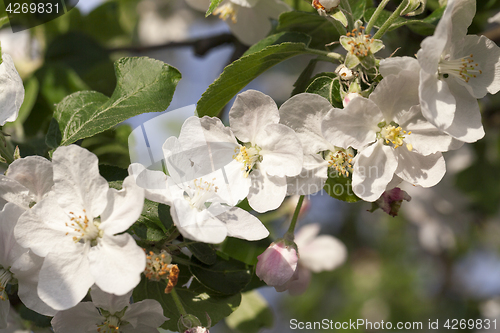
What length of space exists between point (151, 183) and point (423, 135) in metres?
0.62

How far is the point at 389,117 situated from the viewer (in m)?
0.99

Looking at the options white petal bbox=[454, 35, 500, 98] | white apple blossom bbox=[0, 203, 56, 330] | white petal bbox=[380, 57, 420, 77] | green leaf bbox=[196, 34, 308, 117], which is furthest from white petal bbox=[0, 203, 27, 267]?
white petal bbox=[454, 35, 500, 98]

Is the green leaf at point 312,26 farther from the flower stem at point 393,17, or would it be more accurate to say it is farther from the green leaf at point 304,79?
the flower stem at point 393,17

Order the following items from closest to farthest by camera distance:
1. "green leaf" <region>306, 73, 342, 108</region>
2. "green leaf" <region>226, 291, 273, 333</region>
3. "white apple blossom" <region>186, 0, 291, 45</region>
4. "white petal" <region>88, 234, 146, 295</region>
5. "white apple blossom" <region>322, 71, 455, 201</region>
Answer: "white petal" <region>88, 234, 146, 295</region>
"white apple blossom" <region>322, 71, 455, 201</region>
"green leaf" <region>306, 73, 342, 108</region>
"white apple blossom" <region>186, 0, 291, 45</region>
"green leaf" <region>226, 291, 273, 333</region>

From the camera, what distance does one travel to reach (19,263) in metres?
0.91

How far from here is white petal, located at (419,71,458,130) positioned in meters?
0.88

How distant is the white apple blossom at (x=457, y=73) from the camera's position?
0.87 meters

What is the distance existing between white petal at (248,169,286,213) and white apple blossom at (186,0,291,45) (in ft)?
2.36

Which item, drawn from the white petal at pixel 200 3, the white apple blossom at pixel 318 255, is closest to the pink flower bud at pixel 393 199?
the white apple blossom at pixel 318 255

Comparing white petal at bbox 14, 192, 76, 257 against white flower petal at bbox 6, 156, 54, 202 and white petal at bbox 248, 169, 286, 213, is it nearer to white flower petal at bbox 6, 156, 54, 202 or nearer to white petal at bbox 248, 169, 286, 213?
white flower petal at bbox 6, 156, 54, 202

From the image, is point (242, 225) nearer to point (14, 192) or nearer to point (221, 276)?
point (221, 276)

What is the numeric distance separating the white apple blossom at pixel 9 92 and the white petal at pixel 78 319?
1.54 feet

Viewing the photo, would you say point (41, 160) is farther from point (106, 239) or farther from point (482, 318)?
point (482, 318)

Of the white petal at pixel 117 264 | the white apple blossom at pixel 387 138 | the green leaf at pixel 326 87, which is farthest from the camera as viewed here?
the green leaf at pixel 326 87
